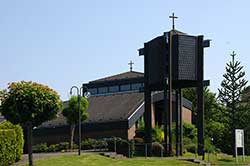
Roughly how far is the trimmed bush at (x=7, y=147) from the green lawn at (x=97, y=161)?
1.38 m

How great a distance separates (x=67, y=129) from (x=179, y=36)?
2075 centimetres

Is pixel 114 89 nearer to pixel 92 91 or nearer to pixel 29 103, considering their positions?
pixel 92 91

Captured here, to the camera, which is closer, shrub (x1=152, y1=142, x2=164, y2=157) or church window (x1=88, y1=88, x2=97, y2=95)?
shrub (x1=152, y1=142, x2=164, y2=157)

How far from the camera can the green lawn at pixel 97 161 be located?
31828mm

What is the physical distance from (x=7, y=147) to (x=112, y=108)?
2764 cm

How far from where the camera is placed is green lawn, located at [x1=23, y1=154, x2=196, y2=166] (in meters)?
31.8

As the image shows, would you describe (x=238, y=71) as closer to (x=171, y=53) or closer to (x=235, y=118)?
(x=235, y=118)

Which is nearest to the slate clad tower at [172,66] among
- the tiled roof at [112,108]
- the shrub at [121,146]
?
the shrub at [121,146]

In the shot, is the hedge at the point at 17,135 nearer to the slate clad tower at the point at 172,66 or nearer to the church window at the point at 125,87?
the slate clad tower at the point at 172,66

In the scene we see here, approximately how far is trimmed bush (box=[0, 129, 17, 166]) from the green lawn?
1375mm

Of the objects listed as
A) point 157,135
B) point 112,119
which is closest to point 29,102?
point 157,135

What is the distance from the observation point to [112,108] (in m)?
58.3

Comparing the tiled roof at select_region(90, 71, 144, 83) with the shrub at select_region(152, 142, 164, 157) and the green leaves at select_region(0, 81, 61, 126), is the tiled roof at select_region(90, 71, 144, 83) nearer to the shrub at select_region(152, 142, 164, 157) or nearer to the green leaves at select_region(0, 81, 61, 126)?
the shrub at select_region(152, 142, 164, 157)

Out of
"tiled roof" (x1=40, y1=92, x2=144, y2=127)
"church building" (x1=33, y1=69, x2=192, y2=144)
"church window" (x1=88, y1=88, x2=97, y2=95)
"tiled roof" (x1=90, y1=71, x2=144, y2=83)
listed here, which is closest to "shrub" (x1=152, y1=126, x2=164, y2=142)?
"church building" (x1=33, y1=69, x2=192, y2=144)
